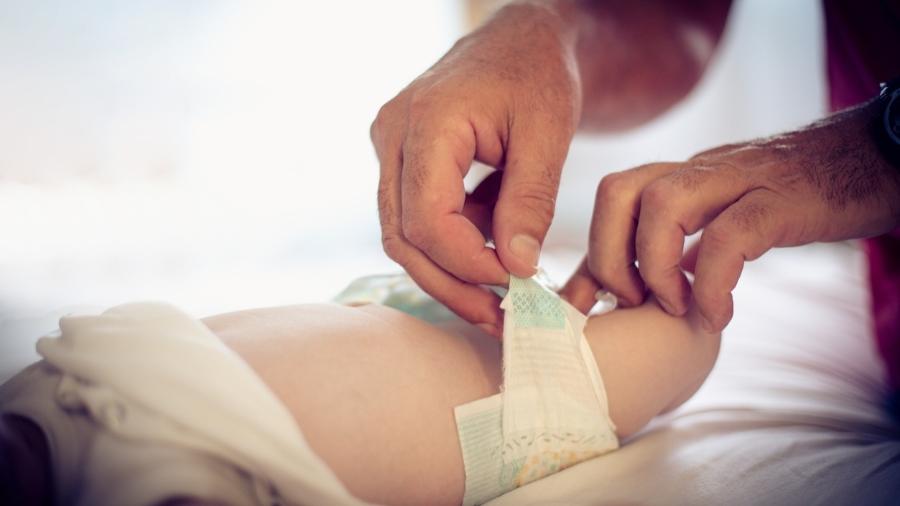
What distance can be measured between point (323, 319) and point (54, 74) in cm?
115

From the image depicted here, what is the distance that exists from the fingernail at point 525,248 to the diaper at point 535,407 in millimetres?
33

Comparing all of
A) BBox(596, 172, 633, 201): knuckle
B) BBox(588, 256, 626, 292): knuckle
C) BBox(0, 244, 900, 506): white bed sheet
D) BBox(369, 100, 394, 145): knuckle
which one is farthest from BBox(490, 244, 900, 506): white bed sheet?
BBox(369, 100, 394, 145): knuckle

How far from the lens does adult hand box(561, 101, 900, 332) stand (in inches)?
27.7

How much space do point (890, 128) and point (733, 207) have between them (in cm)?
30

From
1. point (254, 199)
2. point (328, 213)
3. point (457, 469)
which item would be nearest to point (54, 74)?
point (254, 199)

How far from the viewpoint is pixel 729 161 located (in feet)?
2.48

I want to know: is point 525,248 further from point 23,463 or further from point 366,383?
point 23,463

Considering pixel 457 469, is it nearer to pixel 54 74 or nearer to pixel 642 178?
pixel 642 178

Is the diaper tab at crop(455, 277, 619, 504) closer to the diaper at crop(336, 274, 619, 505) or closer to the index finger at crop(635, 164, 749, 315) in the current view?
the diaper at crop(336, 274, 619, 505)

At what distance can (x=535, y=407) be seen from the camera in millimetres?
699

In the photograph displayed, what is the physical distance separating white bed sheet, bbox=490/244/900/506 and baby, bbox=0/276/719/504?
0.26ft

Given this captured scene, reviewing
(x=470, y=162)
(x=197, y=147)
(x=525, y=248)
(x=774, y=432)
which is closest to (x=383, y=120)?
(x=470, y=162)

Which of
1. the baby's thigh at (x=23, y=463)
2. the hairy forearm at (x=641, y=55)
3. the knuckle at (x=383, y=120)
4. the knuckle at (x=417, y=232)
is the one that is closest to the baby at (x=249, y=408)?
the baby's thigh at (x=23, y=463)

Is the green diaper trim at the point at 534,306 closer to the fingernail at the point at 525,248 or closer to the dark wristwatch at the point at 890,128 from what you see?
the fingernail at the point at 525,248
